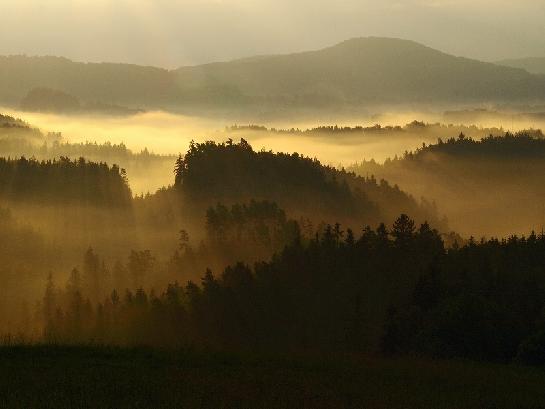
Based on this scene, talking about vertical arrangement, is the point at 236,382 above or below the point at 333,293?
above

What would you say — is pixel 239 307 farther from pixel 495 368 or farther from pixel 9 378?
pixel 9 378

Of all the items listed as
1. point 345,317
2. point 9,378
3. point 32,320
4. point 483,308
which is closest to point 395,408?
point 9,378

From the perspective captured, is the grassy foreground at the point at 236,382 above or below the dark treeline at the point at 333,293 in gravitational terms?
above

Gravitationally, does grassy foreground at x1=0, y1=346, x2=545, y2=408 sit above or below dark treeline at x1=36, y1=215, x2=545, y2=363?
above

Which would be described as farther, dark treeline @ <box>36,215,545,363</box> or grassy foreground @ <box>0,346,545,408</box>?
dark treeline @ <box>36,215,545,363</box>

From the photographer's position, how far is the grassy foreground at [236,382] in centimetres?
2497

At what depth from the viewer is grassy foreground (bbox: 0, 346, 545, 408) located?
81.9 ft

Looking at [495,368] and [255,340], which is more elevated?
[495,368]

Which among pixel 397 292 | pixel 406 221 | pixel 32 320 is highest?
pixel 406 221

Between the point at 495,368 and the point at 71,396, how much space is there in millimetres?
23160

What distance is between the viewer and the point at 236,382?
28469 millimetres

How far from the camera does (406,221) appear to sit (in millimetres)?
124688

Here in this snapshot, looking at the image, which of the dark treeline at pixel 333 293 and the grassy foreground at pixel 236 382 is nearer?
the grassy foreground at pixel 236 382

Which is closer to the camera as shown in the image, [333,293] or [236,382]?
[236,382]
